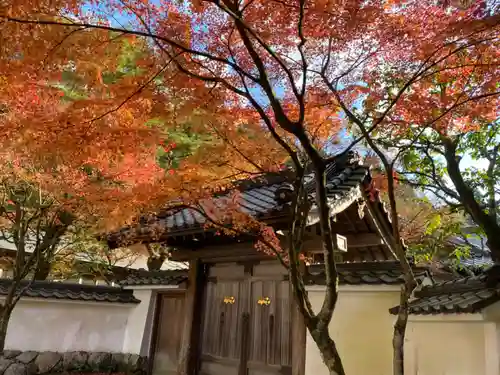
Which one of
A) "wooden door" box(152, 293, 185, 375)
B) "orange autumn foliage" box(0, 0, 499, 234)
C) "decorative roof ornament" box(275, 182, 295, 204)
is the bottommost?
"wooden door" box(152, 293, 185, 375)

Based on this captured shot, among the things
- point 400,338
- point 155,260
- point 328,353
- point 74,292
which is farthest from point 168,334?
point 328,353

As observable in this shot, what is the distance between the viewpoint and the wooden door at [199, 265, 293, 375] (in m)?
7.18

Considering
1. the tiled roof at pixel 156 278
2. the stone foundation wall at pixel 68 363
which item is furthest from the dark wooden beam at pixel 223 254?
the stone foundation wall at pixel 68 363

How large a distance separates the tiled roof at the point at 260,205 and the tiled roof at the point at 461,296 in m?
1.99

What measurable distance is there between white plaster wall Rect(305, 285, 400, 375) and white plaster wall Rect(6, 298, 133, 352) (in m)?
6.27

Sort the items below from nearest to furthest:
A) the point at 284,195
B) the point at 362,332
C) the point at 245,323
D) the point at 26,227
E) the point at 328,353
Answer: the point at 328,353 → the point at 284,195 → the point at 362,332 → the point at 245,323 → the point at 26,227

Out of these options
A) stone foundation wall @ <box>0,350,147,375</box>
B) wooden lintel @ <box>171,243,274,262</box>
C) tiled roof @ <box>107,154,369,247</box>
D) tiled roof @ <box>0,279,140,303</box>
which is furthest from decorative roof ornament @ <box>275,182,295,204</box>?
tiled roof @ <box>0,279,140,303</box>

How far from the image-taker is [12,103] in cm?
596

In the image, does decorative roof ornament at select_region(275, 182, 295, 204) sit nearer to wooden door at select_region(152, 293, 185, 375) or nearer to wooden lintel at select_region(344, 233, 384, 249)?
wooden lintel at select_region(344, 233, 384, 249)

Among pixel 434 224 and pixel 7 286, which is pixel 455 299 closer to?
pixel 434 224

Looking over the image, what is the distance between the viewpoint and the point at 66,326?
33.7 ft

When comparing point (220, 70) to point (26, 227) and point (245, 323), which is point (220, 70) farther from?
point (26, 227)

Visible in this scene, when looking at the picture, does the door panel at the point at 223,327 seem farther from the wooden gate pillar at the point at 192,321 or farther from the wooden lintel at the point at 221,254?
the wooden lintel at the point at 221,254

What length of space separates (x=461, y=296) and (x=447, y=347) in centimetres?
86
